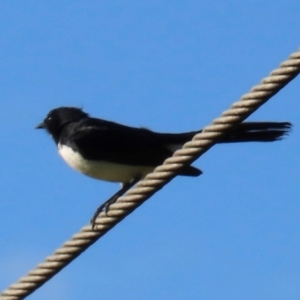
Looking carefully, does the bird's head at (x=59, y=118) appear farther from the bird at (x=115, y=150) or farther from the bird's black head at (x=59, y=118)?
the bird at (x=115, y=150)

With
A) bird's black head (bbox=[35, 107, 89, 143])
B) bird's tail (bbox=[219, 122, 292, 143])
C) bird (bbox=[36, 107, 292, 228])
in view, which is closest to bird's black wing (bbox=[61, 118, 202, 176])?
bird (bbox=[36, 107, 292, 228])

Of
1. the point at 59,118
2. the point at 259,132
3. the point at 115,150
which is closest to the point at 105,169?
the point at 115,150

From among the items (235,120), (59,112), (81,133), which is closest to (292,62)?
(235,120)

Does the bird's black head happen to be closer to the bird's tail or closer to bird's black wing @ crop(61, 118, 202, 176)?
bird's black wing @ crop(61, 118, 202, 176)

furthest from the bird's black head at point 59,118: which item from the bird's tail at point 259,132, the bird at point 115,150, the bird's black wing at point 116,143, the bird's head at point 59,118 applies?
the bird's tail at point 259,132

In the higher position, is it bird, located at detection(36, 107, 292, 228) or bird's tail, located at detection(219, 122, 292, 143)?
bird, located at detection(36, 107, 292, 228)

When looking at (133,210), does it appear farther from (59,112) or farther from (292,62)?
(59,112)

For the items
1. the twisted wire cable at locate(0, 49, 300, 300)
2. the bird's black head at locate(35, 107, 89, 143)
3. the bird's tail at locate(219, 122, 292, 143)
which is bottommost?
the twisted wire cable at locate(0, 49, 300, 300)
